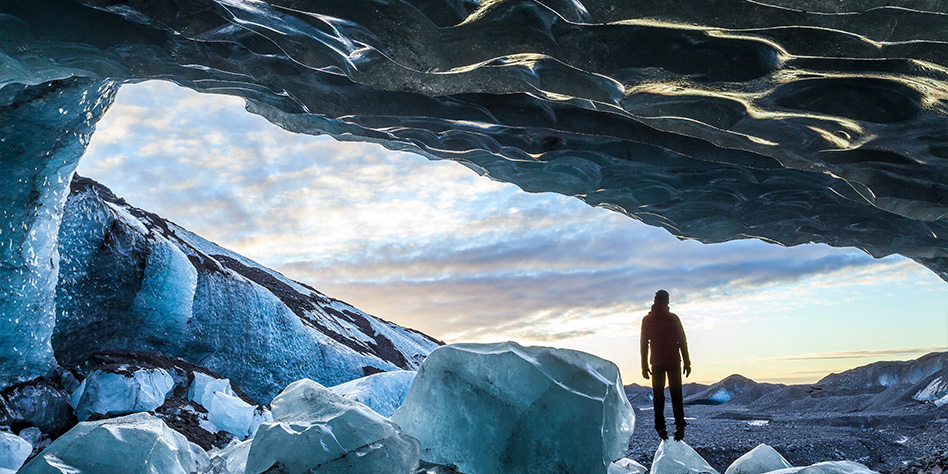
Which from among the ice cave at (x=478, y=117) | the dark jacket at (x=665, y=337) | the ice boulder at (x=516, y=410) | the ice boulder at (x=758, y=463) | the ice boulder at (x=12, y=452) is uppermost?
the ice cave at (x=478, y=117)

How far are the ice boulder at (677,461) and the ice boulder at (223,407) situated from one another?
459 centimetres

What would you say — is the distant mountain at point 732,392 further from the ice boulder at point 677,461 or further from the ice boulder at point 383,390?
the ice boulder at point 677,461

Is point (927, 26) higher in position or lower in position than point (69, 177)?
higher

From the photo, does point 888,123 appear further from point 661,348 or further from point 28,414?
point 28,414

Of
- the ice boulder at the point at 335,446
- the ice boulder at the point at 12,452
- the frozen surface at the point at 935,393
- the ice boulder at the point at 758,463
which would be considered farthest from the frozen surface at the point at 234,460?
the frozen surface at the point at 935,393

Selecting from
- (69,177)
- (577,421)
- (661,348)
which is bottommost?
(577,421)

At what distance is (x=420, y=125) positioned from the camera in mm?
4617

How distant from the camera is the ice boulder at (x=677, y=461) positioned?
442cm

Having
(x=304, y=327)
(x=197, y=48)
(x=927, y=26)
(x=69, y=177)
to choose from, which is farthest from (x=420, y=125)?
(x=304, y=327)

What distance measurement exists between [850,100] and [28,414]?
7421 millimetres

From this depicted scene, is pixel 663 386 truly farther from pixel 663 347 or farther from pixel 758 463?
pixel 758 463

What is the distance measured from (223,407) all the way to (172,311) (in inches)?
77.6

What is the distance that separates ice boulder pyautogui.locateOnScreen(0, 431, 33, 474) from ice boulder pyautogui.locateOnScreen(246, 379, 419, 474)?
2970mm

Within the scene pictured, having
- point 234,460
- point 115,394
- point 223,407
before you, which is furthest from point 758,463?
point 115,394
